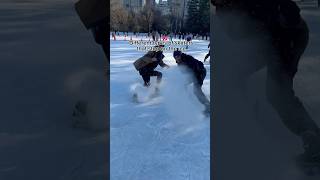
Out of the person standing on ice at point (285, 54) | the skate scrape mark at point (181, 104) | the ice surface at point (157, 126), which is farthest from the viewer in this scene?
the skate scrape mark at point (181, 104)

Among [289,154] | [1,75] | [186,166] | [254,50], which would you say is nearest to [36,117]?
[1,75]

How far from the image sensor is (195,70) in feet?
8.57

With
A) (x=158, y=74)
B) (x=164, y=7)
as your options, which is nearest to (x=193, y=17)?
(x=164, y=7)

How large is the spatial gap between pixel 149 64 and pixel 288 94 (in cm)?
100

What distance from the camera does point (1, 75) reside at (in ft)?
6.58

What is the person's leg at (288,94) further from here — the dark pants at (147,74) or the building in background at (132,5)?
the building in background at (132,5)

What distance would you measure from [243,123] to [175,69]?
31.1 inches

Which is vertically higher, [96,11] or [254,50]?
[96,11]

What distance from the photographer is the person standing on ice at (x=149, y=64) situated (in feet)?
8.33

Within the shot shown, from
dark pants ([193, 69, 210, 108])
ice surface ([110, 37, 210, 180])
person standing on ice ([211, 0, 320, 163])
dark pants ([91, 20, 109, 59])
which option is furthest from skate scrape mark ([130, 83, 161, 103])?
person standing on ice ([211, 0, 320, 163])

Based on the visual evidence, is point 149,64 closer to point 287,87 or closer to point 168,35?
point 168,35

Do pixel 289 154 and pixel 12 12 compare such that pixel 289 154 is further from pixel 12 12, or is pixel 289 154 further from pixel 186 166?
pixel 12 12

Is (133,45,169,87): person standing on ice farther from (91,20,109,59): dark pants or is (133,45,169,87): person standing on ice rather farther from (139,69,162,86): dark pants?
(91,20,109,59): dark pants

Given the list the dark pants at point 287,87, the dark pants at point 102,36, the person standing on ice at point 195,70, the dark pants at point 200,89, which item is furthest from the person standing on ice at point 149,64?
the dark pants at point 287,87
